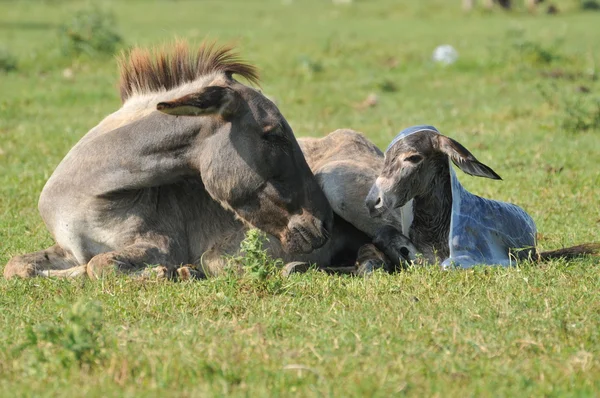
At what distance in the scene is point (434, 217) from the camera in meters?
6.91

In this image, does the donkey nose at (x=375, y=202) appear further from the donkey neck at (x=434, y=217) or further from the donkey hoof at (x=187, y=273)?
the donkey hoof at (x=187, y=273)

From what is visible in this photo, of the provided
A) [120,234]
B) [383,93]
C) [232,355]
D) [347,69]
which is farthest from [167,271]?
[347,69]

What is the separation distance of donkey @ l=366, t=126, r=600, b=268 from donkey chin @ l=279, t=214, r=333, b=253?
1.54 feet

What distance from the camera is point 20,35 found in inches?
902

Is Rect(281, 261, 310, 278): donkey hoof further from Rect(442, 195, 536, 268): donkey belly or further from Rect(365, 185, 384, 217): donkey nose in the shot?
Rect(442, 195, 536, 268): donkey belly

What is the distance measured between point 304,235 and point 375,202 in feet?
1.96

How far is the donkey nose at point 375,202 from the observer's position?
21.0ft

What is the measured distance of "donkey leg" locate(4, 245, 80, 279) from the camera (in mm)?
6695

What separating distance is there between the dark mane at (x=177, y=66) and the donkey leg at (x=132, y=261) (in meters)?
1.20

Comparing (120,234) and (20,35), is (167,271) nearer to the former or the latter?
(120,234)

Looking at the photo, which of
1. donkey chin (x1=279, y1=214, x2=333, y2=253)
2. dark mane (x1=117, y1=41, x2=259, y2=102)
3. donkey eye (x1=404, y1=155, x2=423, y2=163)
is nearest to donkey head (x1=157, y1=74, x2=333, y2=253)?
donkey chin (x1=279, y1=214, x2=333, y2=253)

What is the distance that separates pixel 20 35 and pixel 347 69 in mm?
9317

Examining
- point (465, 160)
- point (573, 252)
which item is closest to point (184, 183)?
point (465, 160)

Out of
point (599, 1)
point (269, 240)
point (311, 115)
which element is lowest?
point (599, 1)
